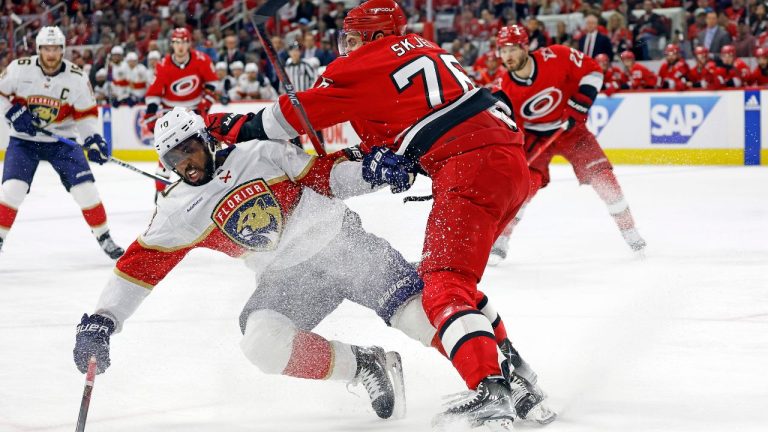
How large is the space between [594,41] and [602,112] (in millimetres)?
756

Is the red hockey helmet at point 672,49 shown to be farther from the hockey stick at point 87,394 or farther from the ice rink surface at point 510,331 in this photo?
the hockey stick at point 87,394

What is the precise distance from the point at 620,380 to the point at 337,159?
3.41 ft

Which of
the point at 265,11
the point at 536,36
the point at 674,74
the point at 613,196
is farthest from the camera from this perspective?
the point at 536,36

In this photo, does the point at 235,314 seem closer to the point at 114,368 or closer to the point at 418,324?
the point at 114,368

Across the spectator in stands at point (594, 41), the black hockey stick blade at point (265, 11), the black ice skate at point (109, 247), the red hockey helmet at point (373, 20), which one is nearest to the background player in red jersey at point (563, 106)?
the black ice skate at point (109, 247)

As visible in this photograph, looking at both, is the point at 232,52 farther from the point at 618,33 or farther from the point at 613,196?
the point at 613,196

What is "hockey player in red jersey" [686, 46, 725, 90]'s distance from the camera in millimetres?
10578

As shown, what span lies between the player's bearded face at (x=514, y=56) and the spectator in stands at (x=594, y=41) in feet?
18.2

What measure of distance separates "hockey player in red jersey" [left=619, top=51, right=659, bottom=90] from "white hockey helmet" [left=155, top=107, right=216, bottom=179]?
872cm

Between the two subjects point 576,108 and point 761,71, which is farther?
point 761,71

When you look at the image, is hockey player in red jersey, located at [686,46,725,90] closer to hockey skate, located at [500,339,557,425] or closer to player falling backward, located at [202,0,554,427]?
player falling backward, located at [202,0,554,427]

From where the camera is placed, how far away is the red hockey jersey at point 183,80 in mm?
8109

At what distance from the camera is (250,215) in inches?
110

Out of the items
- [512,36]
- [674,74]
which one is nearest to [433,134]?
[512,36]
